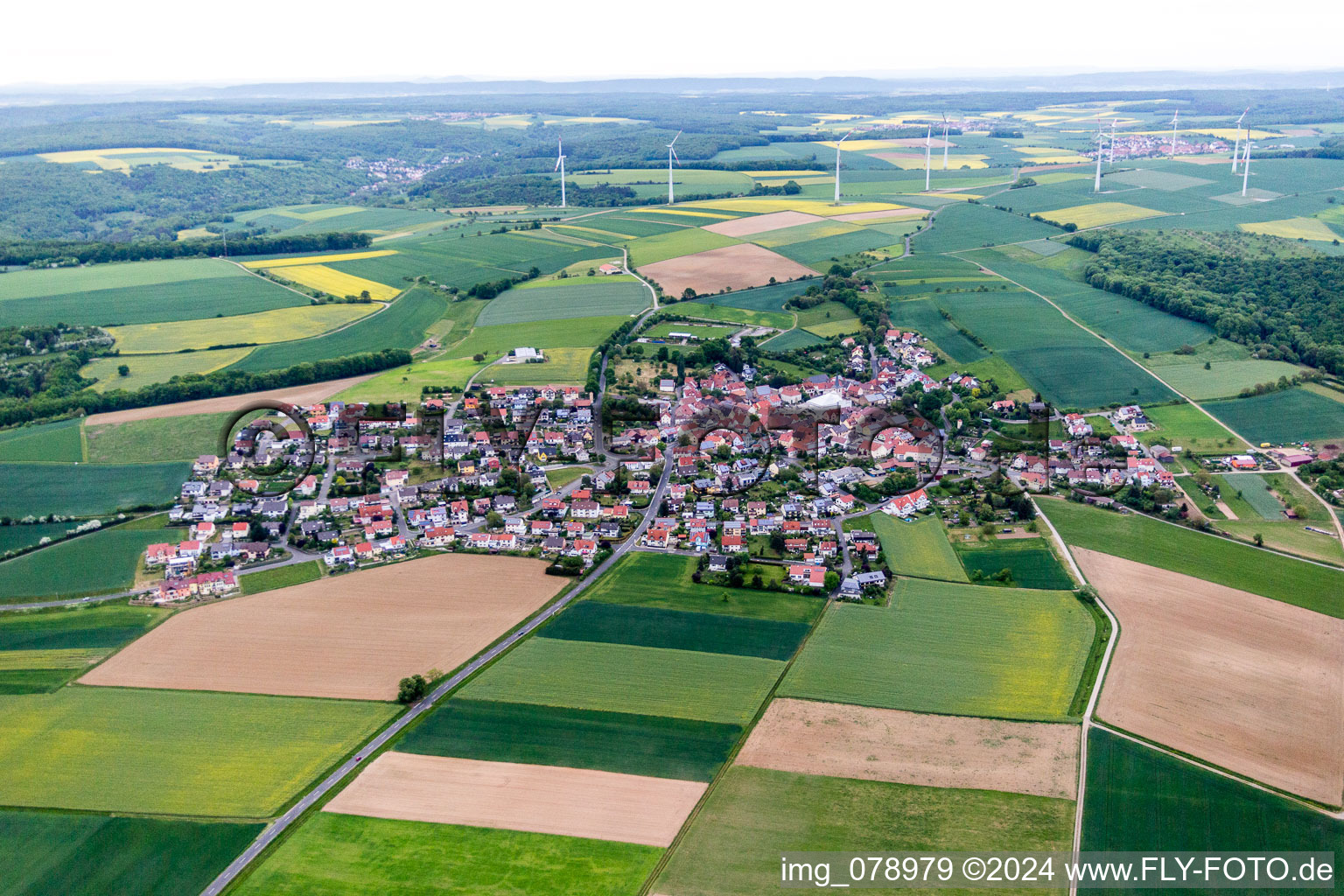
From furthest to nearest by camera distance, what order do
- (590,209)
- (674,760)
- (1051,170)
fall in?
(1051,170) → (590,209) → (674,760)

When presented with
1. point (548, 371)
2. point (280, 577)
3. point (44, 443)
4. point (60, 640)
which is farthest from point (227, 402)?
point (60, 640)

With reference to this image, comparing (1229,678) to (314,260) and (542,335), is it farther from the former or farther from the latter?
(314,260)

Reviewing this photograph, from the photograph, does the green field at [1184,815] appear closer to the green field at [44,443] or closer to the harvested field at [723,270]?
the green field at [44,443]

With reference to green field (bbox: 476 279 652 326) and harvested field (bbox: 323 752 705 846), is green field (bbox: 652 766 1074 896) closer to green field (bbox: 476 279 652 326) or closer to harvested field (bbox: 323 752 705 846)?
harvested field (bbox: 323 752 705 846)

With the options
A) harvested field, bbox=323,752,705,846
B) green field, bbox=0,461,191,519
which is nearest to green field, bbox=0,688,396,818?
harvested field, bbox=323,752,705,846

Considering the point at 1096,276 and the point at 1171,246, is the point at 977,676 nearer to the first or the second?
the point at 1096,276

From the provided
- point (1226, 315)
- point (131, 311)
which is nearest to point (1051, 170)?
point (1226, 315)

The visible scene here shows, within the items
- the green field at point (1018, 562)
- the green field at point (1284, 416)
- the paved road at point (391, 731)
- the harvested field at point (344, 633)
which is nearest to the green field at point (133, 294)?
the harvested field at point (344, 633)
